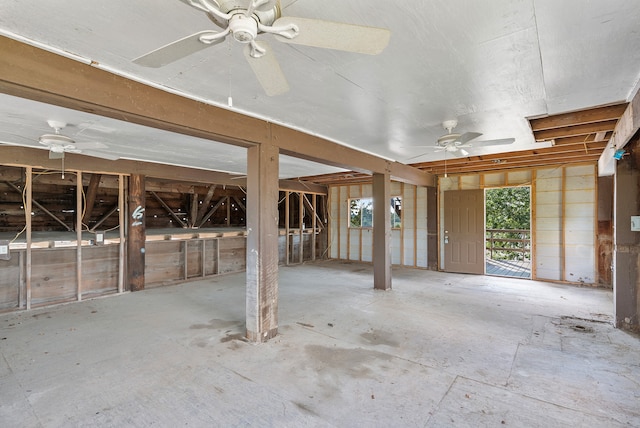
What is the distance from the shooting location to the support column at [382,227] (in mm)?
5348

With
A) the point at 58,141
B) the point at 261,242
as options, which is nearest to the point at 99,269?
the point at 58,141

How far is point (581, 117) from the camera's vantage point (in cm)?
319

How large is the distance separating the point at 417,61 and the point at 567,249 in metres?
6.04

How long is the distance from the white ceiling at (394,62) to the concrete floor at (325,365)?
2334mm

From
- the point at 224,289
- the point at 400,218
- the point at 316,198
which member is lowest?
the point at 224,289

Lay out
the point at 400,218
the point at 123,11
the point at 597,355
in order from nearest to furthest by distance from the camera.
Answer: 1. the point at 123,11
2. the point at 597,355
3. the point at 400,218

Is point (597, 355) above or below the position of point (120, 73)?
below

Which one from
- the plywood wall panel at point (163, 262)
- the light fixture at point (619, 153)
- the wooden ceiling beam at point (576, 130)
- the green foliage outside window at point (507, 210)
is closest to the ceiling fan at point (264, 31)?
the wooden ceiling beam at point (576, 130)

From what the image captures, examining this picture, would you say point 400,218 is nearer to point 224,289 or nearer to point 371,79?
point 224,289

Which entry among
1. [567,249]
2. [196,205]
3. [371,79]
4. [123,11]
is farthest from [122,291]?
[567,249]

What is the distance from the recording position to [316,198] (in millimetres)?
9523

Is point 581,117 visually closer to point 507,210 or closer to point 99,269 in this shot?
point 99,269

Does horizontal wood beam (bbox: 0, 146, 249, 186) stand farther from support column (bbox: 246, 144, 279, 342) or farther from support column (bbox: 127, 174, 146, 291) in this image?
support column (bbox: 246, 144, 279, 342)

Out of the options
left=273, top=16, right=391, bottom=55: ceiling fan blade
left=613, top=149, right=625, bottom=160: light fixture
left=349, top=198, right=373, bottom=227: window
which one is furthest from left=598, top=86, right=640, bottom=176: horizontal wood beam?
left=349, top=198, right=373, bottom=227: window
